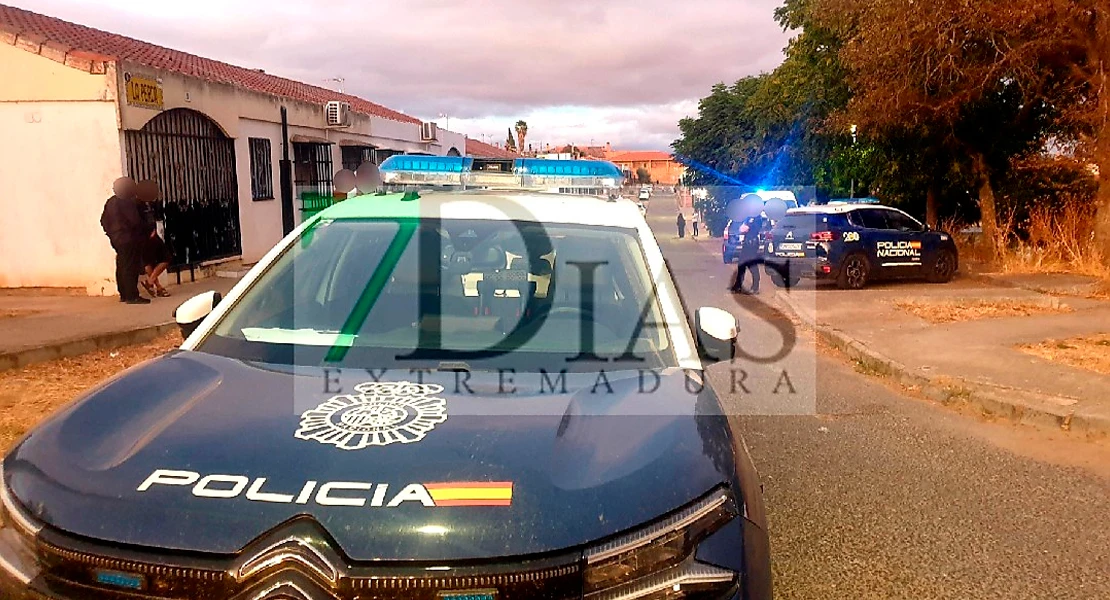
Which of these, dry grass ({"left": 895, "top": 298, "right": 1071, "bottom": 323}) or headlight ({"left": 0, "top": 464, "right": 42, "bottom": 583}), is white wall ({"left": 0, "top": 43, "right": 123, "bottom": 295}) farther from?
headlight ({"left": 0, "top": 464, "right": 42, "bottom": 583})

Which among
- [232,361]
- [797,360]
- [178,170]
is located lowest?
[797,360]

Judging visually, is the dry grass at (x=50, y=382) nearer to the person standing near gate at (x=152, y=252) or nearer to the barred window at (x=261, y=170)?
the person standing near gate at (x=152, y=252)

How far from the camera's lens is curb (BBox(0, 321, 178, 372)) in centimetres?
820

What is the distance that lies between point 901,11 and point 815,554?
12.8 m

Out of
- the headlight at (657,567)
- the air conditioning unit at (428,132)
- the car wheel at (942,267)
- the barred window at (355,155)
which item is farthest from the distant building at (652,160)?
the headlight at (657,567)

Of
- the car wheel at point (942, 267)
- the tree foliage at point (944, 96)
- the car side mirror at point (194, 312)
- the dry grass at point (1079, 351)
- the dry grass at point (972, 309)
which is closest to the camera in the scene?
the car side mirror at point (194, 312)

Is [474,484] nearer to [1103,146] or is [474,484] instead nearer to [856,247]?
[856,247]

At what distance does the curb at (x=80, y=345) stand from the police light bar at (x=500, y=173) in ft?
17.2

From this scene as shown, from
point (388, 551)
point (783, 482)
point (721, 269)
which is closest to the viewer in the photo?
point (388, 551)

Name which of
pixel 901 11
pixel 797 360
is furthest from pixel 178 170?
pixel 901 11

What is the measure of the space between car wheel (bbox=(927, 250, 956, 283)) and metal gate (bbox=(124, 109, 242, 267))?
1326 cm

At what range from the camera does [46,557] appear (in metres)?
1.91

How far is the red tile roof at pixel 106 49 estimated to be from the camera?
12492 millimetres

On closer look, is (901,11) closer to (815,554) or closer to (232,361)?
(815,554)
